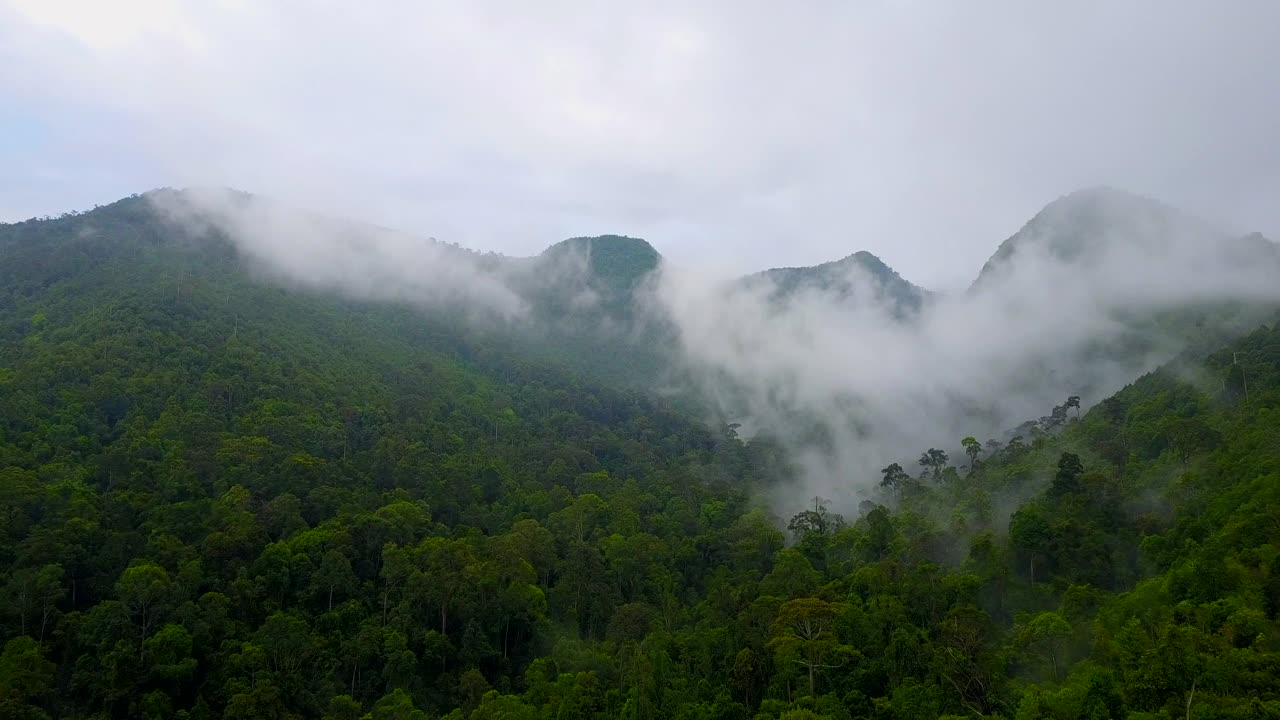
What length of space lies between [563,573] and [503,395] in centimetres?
3509

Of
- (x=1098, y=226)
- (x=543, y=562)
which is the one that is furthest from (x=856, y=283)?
(x=543, y=562)

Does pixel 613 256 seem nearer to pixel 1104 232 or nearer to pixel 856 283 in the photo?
pixel 856 283

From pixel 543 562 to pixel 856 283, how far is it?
106050 millimetres

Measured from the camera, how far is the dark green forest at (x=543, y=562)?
22.7 meters

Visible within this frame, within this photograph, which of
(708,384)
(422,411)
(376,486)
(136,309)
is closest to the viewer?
(376,486)

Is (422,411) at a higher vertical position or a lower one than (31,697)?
higher

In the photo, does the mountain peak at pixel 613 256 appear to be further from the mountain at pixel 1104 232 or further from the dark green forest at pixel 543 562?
the dark green forest at pixel 543 562

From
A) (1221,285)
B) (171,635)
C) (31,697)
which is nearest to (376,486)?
(171,635)

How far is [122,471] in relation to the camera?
35906mm

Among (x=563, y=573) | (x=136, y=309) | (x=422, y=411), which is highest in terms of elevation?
(x=136, y=309)

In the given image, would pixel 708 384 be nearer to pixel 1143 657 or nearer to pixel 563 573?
pixel 563 573

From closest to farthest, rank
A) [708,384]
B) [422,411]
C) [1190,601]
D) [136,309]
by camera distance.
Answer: [1190,601] < [136,309] < [422,411] < [708,384]

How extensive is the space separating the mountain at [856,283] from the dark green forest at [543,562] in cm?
7451

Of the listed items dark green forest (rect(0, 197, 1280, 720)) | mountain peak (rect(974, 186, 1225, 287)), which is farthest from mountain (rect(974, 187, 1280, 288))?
dark green forest (rect(0, 197, 1280, 720))
